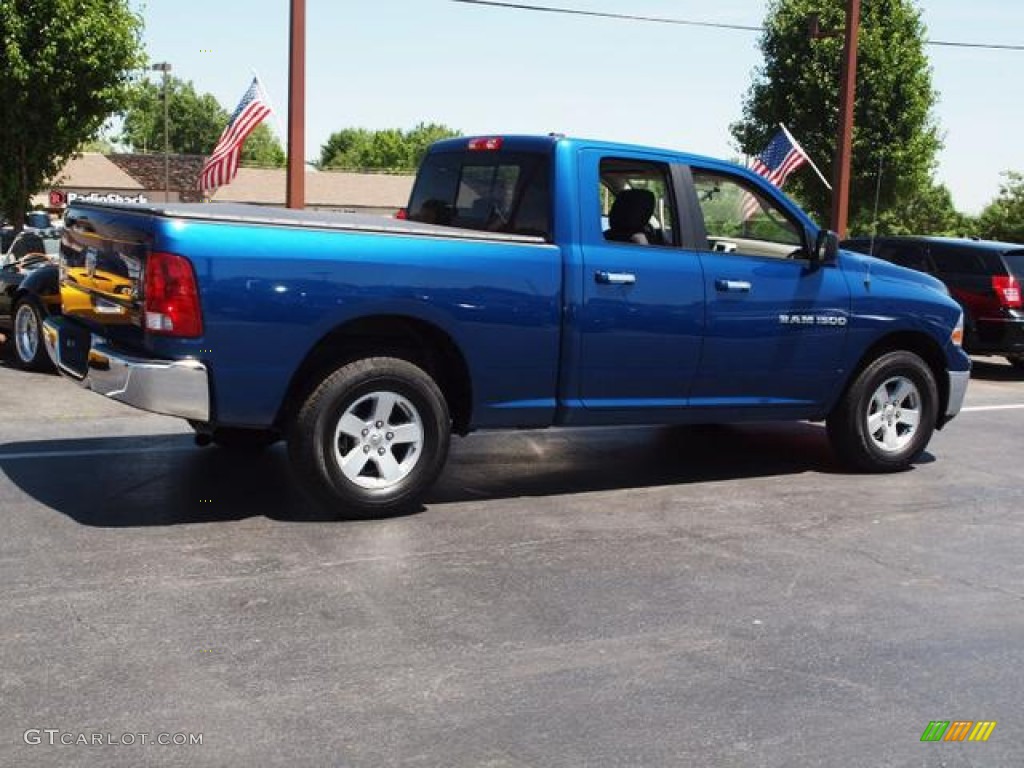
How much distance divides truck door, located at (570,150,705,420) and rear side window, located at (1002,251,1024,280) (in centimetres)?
855

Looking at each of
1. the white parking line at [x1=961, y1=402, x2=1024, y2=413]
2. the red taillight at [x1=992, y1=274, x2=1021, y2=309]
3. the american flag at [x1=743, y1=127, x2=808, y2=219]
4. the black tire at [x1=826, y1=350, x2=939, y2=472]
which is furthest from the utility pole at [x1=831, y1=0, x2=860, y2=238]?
the black tire at [x1=826, y1=350, x2=939, y2=472]

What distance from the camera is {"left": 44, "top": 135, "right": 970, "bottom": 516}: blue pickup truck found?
18.0 ft

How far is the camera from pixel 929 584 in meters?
5.33

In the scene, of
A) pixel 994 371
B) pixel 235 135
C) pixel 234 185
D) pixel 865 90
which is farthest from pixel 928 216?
pixel 235 135

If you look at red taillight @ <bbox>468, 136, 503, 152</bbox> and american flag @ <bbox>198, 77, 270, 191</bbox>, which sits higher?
american flag @ <bbox>198, 77, 270, 191</bbox>

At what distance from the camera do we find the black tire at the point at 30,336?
11.5 m

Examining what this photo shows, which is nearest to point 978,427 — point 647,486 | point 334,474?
point 647,486

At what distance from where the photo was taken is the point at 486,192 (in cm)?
700

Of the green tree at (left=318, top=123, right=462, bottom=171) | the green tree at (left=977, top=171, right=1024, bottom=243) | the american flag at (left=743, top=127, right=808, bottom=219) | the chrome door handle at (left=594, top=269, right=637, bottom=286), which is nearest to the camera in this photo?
the chrome door handle at (left=594, top=269, right=637, bottom=286)

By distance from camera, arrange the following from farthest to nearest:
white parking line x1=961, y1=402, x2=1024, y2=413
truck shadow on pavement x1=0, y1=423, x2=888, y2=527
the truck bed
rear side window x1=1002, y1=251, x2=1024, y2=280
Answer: rear side window x1=1002, y1=251, x2=1024, y2=280 < white parking line x1=961, y1=402, x2=1024, y2=413 < truck shadow on pavement x1=0, y1=423, x2=888, y2=527 < the truck bed

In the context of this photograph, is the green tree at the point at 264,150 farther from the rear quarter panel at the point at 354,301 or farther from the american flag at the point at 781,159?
the rear quarter panel at the point at 354,301

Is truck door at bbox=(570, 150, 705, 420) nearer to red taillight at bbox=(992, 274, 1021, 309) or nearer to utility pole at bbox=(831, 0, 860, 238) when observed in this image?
red taillight at bbox=(992, 274, 1021, 309)

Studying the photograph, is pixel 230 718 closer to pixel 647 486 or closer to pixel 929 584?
pixel 929 584

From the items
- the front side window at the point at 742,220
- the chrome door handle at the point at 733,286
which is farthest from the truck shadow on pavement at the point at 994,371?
the chrome door handle at the point at 733,286
